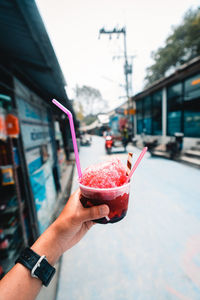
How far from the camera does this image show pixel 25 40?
1442 mm

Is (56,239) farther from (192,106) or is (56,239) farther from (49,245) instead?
(192,106)

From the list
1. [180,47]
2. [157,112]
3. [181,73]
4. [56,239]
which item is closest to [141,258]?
[56,239]

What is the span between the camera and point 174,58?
1722 cm

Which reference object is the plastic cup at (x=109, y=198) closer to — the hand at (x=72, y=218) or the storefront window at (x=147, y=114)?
the hand at (x=72, y=218)

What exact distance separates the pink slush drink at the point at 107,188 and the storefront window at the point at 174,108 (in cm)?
945

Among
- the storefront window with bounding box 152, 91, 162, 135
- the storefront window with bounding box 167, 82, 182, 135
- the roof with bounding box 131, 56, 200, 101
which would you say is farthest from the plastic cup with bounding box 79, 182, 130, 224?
the storefront window with bounding box 152, 91, 162, 135

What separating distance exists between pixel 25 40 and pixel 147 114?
485 inches

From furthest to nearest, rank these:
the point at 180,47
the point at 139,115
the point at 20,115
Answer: the point at 180,47, the point at 139,115, the point at 20,115

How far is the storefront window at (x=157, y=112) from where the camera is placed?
10906mm

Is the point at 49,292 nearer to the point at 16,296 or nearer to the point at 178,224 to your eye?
the point at 16,296

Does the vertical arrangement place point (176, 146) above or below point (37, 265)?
below

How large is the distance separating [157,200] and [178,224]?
923 millimetres

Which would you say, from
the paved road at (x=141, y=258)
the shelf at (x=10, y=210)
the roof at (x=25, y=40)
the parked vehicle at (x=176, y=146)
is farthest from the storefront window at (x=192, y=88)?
the shelf at (x=10, y=210)

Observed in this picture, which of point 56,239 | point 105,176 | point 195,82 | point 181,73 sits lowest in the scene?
point 56,239
